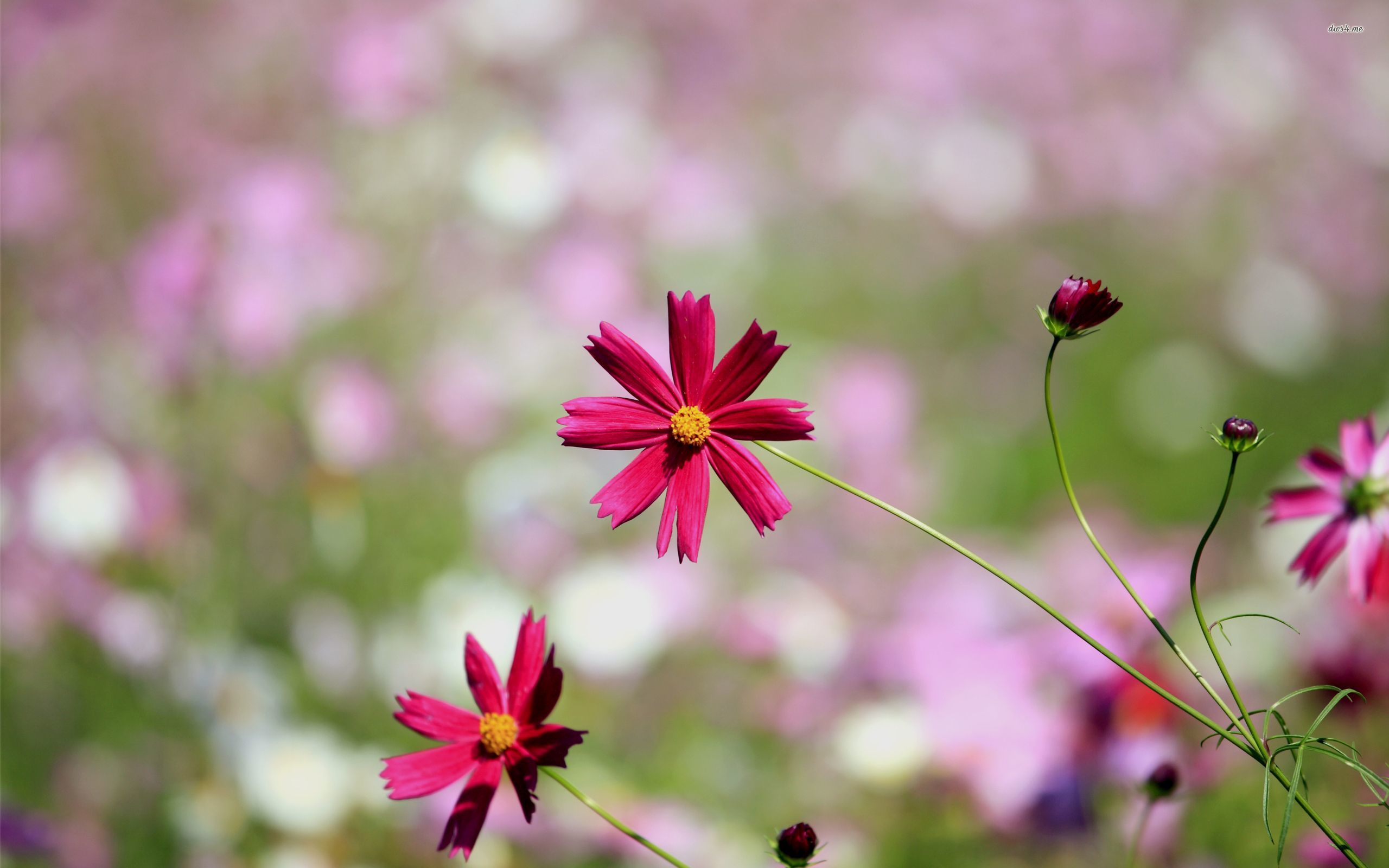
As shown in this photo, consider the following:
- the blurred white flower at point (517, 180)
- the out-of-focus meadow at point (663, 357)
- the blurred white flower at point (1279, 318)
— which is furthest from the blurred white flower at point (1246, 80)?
the blurred white flower at point (517, 180)

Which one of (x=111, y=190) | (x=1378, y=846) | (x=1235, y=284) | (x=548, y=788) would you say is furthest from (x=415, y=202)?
(x=1235, y=284)

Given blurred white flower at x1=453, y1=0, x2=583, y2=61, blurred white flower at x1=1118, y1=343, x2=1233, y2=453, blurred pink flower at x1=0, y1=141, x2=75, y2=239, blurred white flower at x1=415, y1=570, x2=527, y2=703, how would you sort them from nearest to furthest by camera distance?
blurred white flower at x1=415, y1=570, x2=527, y2=703
blurred pink flower at x1=0, y1=141, x2=75, y2=239
blurred white flower at x1=453, y1=0, x2=583, y2=61
blurred white flower at x1=1118, y1=343, x2=1233, y2=453

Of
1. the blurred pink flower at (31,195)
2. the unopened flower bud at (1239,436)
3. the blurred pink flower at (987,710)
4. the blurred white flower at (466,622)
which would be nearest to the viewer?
the unopened flower bud at (1239,436)

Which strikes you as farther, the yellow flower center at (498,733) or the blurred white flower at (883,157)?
the blurred white flower at (883,157)

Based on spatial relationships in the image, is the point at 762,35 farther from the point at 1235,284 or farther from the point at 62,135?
the point at 62,135

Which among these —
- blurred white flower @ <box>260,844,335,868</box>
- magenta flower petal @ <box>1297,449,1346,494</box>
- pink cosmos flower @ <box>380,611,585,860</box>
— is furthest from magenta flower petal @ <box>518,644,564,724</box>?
blurred white flower @ <box>260,844,335,868</box>

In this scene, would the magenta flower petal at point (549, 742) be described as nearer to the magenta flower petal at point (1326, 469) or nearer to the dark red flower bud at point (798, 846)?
the dark red flower bud at point (798, 846)

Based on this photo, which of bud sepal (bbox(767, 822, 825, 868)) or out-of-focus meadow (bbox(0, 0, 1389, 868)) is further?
out-of-focus meadow (bbox(0, 0, 1389, 868))

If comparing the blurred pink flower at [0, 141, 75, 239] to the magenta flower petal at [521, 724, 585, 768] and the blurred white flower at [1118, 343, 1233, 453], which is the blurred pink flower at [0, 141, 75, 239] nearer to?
the magenta flower petal at [521, 724, 585, 768]
